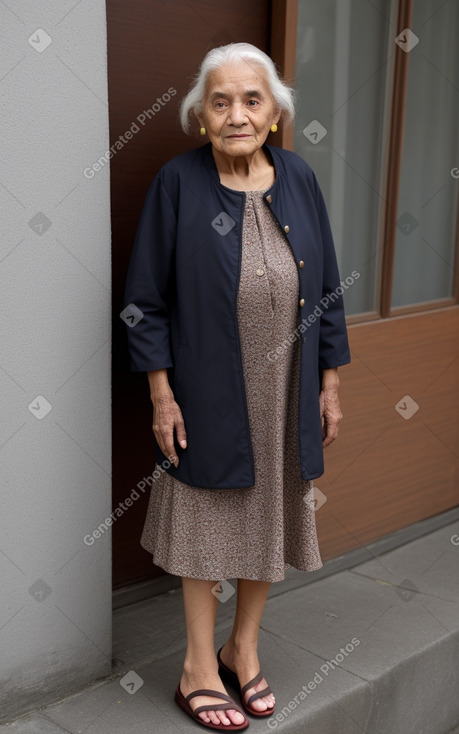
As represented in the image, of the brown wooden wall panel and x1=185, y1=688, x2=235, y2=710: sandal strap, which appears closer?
x1=185, y1=688, x2=235, y2=710: sandal strap

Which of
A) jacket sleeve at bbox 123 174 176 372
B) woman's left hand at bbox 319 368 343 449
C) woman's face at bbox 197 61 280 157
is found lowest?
woman's left hand at bbox 319 368 343 449

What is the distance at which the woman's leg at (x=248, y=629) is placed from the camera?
2332mm

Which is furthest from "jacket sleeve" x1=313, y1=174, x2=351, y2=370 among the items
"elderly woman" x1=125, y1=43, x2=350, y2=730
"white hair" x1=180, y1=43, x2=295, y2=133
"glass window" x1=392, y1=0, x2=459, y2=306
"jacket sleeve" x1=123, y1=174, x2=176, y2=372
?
"glass window" x1=392, y1=0, x2=459, y2=306

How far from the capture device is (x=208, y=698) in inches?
89.4

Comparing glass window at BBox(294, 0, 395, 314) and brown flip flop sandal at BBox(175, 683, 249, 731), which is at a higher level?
glass window at BBox(294, 0, 395, 314)

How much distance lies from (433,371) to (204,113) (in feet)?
5.93

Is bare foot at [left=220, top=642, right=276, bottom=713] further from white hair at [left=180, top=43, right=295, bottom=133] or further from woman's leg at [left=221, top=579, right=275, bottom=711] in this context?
white hair at [left=180, top=43, right=295, bottom=133]

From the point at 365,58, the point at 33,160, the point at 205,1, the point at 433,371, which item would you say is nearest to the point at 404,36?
the point at 365,58

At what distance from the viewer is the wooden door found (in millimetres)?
2465

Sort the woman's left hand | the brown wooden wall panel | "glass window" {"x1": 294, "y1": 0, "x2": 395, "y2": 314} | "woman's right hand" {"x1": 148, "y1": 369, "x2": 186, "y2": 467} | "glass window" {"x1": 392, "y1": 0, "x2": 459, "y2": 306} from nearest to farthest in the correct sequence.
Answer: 1. "woman's right hand" {"x1": 148, "y1": 369, "x2": 186, "y2": 467}
2. the woman's left hand
3. "glass window" {"x1": 294, "y1": 0, "x2": 395, "y2": 314}
4. the brown wooden wall panel
5. "glass window" {"x1": 392, "y1": 0, "x2": 459, "y2": 306}

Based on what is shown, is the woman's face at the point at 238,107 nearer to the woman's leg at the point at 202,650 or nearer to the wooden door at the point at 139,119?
the wooden door at the point at 139,119

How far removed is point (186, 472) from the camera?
2.17 m

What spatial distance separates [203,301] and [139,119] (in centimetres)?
69

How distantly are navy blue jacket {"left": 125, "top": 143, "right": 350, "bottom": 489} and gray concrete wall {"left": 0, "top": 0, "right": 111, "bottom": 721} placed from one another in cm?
16
